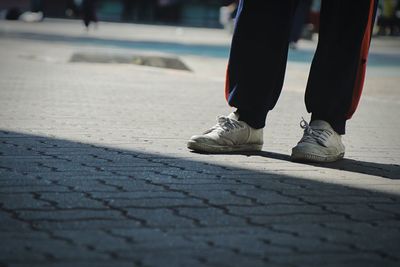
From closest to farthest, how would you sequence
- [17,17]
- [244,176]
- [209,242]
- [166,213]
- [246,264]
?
[246,264] → [209,242] → [166,213] → [244,176] → [17,17]

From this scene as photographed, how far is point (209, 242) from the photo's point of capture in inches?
99.8

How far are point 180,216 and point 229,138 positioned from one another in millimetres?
1563

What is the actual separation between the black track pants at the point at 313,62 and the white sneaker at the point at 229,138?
0.19 ft

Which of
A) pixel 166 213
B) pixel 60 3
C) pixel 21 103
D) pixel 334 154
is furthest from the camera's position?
pixel 60 3

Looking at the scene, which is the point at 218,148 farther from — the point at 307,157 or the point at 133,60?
the point at 133,60

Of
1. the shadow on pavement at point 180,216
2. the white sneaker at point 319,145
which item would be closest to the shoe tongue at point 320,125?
the white sneaker at point 319,145

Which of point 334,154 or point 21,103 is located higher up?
point 334,154

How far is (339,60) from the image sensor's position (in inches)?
171

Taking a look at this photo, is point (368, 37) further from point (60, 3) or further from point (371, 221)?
point (60, 3)

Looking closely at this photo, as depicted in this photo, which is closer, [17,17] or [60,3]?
[17,17]

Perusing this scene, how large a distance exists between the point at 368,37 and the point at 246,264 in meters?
2.33

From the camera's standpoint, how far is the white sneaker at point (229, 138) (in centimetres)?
434

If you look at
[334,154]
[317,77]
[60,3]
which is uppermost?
[317,77]

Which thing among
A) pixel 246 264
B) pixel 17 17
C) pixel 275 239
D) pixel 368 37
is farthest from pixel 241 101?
pixel 17 17
